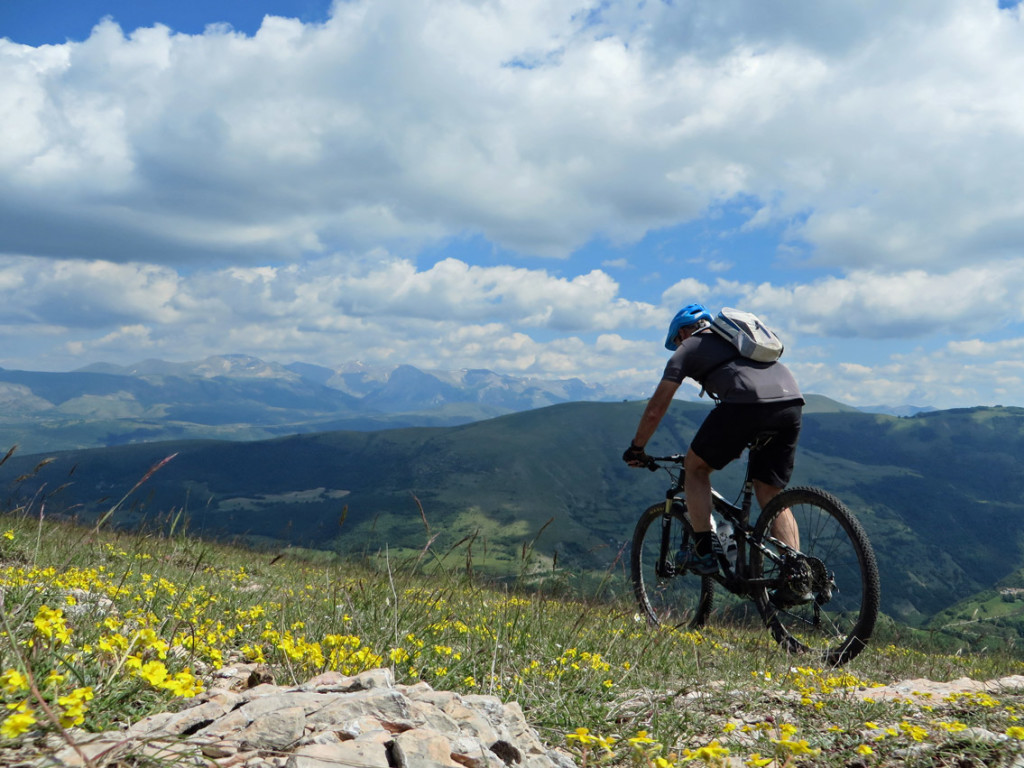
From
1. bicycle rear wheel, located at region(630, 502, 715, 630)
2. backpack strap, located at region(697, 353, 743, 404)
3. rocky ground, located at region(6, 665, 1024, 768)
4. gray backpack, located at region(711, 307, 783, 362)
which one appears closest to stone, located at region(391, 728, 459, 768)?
rocky ground, located at region(6, 665, 1024, 768)

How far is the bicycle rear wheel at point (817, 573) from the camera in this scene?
5.27 metres

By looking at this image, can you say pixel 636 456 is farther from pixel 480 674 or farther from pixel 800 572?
pixel 480 674

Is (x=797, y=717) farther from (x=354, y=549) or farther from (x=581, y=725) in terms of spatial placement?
(x=354, y=549)

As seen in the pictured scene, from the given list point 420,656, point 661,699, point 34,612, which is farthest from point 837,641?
point 34,612

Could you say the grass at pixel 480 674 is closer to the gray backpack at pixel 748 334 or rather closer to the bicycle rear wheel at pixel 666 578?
the bicycle rear wheel at pixel 666 578

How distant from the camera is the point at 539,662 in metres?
4.00

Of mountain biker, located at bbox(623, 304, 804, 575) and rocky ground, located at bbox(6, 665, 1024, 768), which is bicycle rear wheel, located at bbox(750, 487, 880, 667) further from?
rocky ground, located at bbox(6, 665, 1024, 768)

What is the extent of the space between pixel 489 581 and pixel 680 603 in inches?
101

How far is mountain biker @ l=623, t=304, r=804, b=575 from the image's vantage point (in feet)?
19.3

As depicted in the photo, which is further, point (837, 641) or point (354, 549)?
point (354, 549)

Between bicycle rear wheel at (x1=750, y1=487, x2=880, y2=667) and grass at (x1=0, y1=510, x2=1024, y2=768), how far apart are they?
0.44 metres

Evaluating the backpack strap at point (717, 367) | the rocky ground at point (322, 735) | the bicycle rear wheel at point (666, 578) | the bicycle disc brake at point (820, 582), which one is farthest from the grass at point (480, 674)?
the backpack strap at point (717, 367)

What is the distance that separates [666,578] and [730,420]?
264 centimetres

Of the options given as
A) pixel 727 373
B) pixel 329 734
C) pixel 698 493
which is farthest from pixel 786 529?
pixel 329 734
